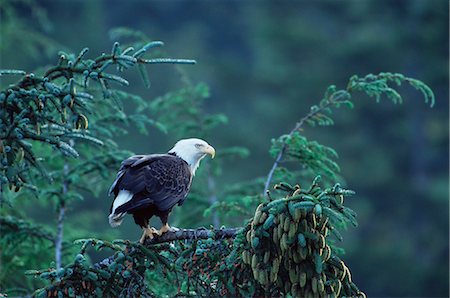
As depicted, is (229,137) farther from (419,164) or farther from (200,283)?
(200,283)

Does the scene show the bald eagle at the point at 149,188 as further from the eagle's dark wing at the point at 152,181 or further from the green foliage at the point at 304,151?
the green foliage at the point at 304,151

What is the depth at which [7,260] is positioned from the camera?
755 centimetres

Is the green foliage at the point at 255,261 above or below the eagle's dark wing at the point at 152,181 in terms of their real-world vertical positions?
below

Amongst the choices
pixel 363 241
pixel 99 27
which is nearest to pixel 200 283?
pixel 363 241

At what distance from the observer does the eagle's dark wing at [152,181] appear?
5602 millimetres

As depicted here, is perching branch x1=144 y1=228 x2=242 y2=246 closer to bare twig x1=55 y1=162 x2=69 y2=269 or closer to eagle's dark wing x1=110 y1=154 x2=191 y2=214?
eagle's dark wing x1=110 y1=154 x2=191 y2=214

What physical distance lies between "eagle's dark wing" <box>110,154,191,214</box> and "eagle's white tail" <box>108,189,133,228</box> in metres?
0.02

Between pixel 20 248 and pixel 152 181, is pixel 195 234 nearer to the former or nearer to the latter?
pixel 152 181

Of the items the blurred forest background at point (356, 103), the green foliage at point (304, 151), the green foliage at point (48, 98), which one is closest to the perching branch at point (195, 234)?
the green foliage at point (48, 98)

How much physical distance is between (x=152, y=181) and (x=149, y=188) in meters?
0.05

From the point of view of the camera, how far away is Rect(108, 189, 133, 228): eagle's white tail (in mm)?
5492

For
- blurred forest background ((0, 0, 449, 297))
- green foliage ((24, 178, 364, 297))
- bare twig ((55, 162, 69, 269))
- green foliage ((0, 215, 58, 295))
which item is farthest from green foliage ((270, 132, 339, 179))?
blurred forest background ((0, 0, 449, 297))

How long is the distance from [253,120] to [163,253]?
71.8 feet

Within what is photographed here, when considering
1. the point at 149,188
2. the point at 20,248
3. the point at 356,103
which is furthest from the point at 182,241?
the point at 356,103
